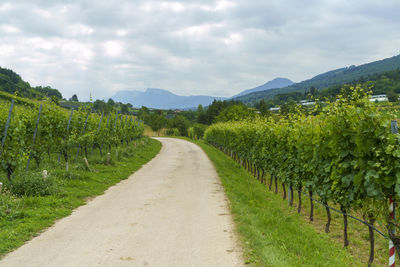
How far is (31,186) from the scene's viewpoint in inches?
346

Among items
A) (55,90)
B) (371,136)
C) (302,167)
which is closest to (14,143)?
(302,167)

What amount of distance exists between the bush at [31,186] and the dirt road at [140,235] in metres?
1.34

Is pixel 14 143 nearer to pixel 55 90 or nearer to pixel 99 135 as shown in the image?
pixel 99 135

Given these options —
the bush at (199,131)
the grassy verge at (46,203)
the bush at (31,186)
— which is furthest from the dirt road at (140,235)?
the bush at (199,131)

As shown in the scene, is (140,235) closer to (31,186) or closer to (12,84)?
(31,186)

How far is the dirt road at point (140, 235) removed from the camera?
5.01 m

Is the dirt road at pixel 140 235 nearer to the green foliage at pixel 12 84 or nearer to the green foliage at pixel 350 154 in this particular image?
the green foliage at pixel 350 154

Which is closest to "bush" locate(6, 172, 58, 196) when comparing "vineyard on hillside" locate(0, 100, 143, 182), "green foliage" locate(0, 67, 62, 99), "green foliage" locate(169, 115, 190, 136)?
"vineyard on hillside" locate(0, 100, 143, 182)

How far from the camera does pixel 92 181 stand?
→ 11.7m

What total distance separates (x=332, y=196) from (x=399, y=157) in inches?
99.3

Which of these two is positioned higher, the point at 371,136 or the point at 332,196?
the point at 371,136

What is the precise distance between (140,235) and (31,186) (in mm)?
4546

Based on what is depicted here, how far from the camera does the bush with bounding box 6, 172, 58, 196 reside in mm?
8586

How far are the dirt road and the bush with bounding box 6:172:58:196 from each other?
4.41 ft
